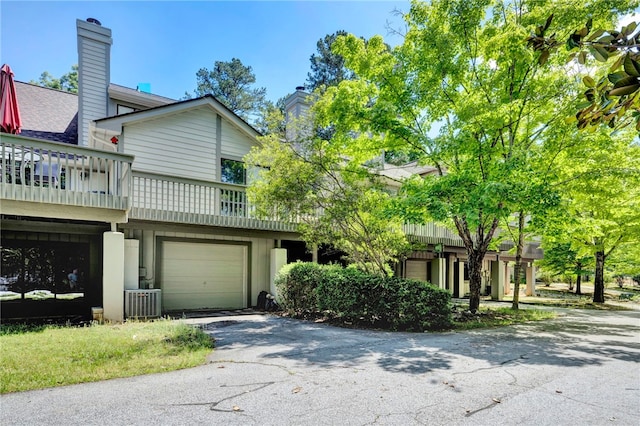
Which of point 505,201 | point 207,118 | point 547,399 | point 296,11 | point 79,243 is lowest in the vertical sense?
point 547,399

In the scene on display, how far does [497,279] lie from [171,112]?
17829mm

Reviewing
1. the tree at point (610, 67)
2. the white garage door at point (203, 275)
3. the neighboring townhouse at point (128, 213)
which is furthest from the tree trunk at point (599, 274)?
the tree at point (610, 67)

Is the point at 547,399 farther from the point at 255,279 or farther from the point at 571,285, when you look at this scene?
the point at 571,285

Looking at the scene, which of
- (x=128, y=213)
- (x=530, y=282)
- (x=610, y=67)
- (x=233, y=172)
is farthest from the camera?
(x=530, y=282)

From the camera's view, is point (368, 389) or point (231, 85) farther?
point (231, 85)

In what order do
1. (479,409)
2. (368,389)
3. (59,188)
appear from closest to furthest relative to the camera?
(479,409)
(368,389)
(59,188)

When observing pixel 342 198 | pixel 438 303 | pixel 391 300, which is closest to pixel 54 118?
pixel 342 198

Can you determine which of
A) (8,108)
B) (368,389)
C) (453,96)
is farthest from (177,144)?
(368,389)

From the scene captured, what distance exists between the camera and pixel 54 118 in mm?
15188

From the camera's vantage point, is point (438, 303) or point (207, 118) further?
point (207, 118)

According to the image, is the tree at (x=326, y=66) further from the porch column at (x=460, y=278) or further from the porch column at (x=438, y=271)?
the porch column at (x=438, y=271)

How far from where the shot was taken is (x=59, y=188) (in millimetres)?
8625

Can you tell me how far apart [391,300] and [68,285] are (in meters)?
9.88

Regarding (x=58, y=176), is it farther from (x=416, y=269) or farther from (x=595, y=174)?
(x=416, y=269)
